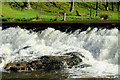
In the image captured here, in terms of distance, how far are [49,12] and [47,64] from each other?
71.4 ft

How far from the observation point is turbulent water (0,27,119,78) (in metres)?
12.9

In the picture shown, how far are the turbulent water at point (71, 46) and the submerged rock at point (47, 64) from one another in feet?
1.76

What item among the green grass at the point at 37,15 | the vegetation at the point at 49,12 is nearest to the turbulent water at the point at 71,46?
the vegetation at the point at 49,12

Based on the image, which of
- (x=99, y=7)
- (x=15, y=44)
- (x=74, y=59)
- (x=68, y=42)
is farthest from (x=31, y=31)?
(x=99, y=7)

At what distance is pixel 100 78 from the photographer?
1122cm

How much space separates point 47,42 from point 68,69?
6.23 meters

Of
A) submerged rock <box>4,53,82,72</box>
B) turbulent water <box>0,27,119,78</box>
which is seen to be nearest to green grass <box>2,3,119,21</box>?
turbulent water <box>0,27,119,78</box>

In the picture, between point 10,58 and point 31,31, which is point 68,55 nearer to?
point 10,58

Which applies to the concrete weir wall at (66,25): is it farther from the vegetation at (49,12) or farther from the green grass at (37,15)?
the green grass at (37,15)

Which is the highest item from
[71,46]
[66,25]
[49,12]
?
[49,12]

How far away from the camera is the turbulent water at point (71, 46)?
42.2 feet

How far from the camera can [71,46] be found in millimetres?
17719

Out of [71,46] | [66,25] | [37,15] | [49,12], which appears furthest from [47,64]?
[49,12]

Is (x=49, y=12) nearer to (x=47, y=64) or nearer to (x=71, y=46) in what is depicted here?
(x=71, y=46)
